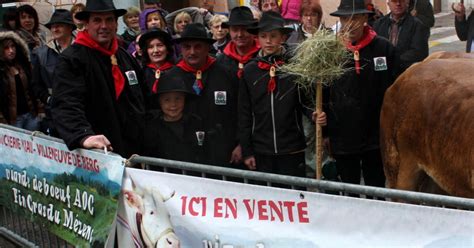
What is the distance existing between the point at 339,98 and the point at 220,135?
3.33 feet

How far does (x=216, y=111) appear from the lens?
579 cm

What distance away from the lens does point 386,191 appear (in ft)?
10.5

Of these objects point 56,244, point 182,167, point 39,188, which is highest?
point 182,167

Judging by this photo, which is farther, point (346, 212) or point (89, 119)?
point (89, 119)

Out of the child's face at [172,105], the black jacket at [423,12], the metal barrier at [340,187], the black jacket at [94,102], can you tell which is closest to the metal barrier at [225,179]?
the metal barrier at [340,187]

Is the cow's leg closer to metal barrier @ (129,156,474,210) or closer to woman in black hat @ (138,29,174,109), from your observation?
metal barrier @ (129,156,474,210)

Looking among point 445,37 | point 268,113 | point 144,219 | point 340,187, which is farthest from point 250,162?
point 445,37

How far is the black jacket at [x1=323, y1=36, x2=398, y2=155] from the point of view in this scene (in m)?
5.57

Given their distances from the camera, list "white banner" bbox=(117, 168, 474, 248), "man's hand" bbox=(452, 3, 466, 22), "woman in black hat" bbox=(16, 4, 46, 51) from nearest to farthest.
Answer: "white banner" bbox=(117, 168, 474, 248), "man's hand" bbox=(452, 3, 466, 22), "woman in black hat" bbox=(16, 4, 46, 51)

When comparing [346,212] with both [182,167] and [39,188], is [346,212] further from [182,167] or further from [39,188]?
[39,188]

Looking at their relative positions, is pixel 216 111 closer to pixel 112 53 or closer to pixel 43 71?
pixel 112 53

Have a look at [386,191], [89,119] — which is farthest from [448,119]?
[89,119]

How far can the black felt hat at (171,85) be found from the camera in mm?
5602

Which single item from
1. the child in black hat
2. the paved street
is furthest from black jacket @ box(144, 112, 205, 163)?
the paved street
